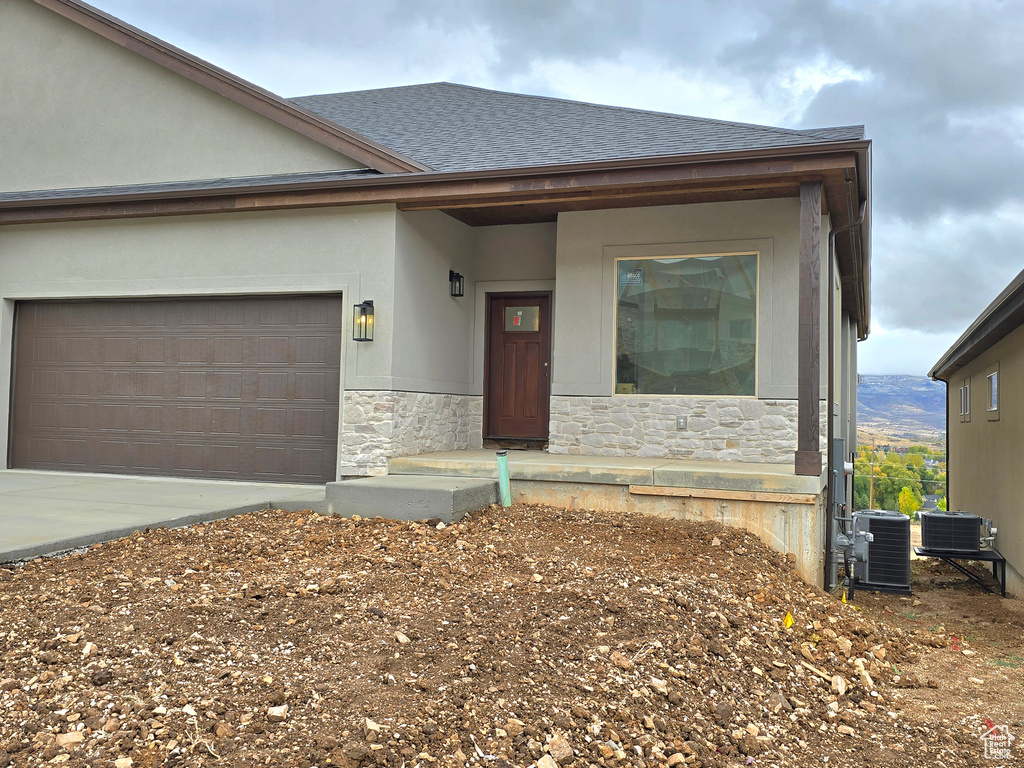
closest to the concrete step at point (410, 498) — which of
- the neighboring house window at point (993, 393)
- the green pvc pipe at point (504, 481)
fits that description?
the green pvc pipe at point (504, 481)

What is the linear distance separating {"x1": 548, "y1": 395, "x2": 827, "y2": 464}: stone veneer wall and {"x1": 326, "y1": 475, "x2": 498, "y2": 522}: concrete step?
1.98 metres

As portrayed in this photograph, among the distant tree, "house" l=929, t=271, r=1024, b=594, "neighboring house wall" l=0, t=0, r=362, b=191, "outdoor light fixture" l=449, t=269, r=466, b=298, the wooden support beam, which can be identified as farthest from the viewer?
the distant tree

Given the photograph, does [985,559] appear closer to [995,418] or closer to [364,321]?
[995,418]

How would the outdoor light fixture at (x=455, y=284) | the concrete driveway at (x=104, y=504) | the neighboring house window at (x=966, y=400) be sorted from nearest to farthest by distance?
the concrete driveway at (x=104, y=504)
the outdoor light fixture at (x=455, y=284)
the neighboring house window at (x=966, y=400)

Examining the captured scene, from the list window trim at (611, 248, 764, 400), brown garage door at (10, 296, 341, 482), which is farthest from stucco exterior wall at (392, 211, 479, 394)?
window trim at (611, 248, 764, 400)

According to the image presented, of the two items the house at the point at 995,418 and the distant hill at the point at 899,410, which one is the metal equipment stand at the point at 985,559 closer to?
the house at the point at 995,418

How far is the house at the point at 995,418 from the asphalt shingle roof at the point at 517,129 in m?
3.27

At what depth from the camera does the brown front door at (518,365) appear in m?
9.62

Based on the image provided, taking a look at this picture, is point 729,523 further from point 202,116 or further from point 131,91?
point 131,91

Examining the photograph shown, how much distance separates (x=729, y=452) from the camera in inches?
313

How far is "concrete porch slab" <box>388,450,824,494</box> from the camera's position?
6262 millimetres

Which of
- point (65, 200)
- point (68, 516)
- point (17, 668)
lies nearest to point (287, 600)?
point (17, 668)

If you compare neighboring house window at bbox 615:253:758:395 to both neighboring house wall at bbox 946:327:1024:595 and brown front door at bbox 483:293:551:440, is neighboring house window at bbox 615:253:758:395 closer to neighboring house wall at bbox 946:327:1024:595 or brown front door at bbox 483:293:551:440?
brown front door at bbox 483:293:551:440

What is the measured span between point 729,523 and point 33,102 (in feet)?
32.7
